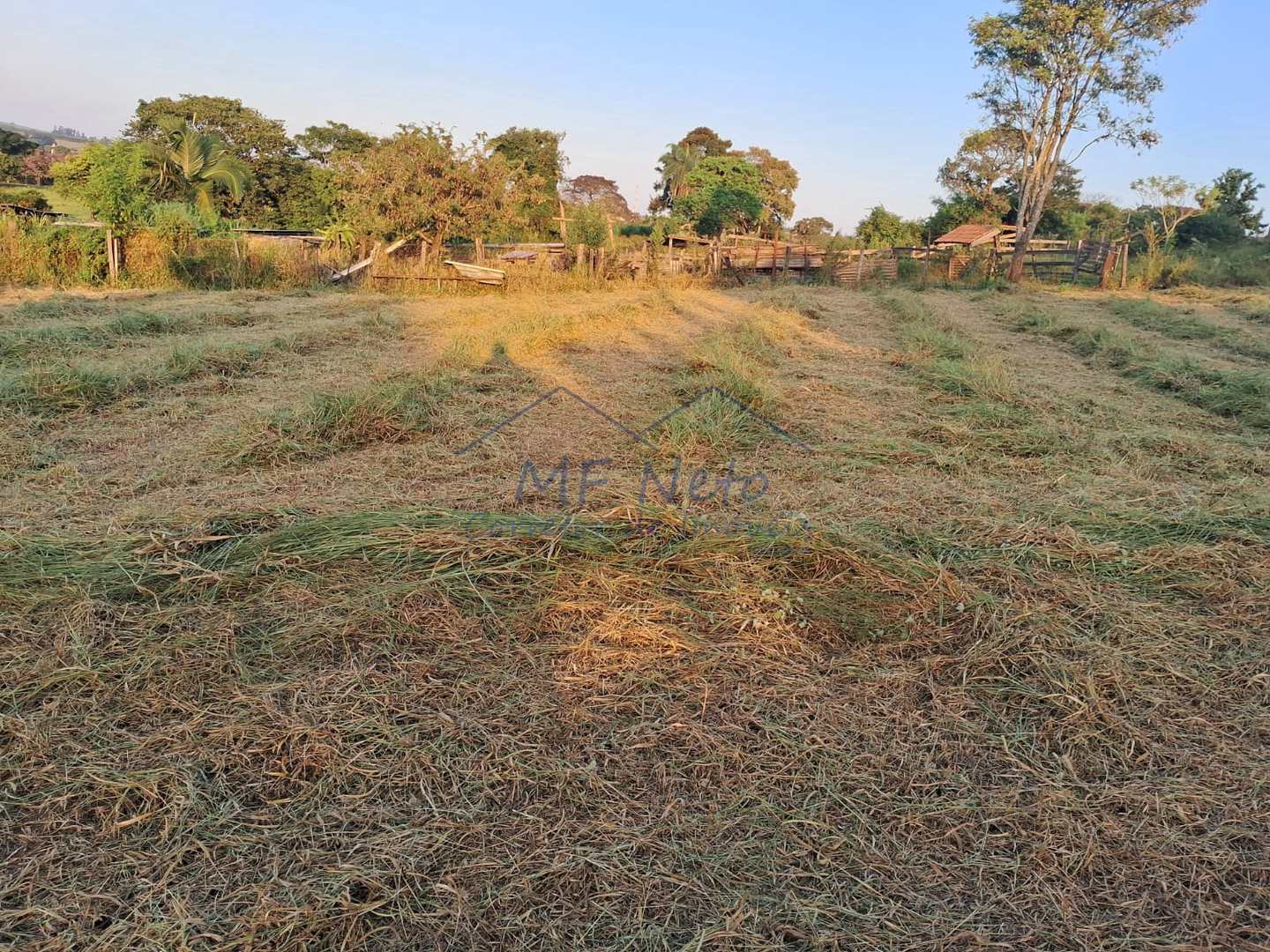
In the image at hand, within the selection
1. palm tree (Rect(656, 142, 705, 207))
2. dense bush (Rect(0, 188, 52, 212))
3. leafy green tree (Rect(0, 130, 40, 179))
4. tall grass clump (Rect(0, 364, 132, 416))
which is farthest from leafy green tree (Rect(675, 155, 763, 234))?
leafy green tree (Rect(0, 130, 40, 179))

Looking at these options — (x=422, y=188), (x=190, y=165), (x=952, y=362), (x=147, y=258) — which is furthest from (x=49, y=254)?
(x=190, y=165)

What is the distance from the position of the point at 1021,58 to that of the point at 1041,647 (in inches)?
864

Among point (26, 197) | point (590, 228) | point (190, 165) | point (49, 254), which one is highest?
point (190, 165)

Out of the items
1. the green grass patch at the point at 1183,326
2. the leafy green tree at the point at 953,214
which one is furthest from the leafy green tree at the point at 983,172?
the green grass patch at the point at 1183,326

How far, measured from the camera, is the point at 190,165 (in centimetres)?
2359

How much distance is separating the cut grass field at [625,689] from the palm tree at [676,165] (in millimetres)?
44011

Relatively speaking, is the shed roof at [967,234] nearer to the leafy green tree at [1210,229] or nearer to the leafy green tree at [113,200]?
the leafy green tree at [1210,229]

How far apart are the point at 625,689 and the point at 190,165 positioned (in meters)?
28.5

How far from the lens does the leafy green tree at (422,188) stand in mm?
13891

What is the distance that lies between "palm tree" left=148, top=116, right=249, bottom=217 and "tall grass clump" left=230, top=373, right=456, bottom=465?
74.9 ft

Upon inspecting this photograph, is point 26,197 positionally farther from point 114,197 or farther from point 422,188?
point 422,188

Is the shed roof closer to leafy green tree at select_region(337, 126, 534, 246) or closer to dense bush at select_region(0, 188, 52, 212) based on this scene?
leafy green tree at select_region(337, 126, 534, 246)

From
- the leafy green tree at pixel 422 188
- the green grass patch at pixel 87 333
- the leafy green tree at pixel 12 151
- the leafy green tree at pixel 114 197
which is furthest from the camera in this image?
the leafy green tree at pixel 12 151

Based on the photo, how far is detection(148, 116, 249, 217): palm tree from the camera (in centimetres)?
2325
